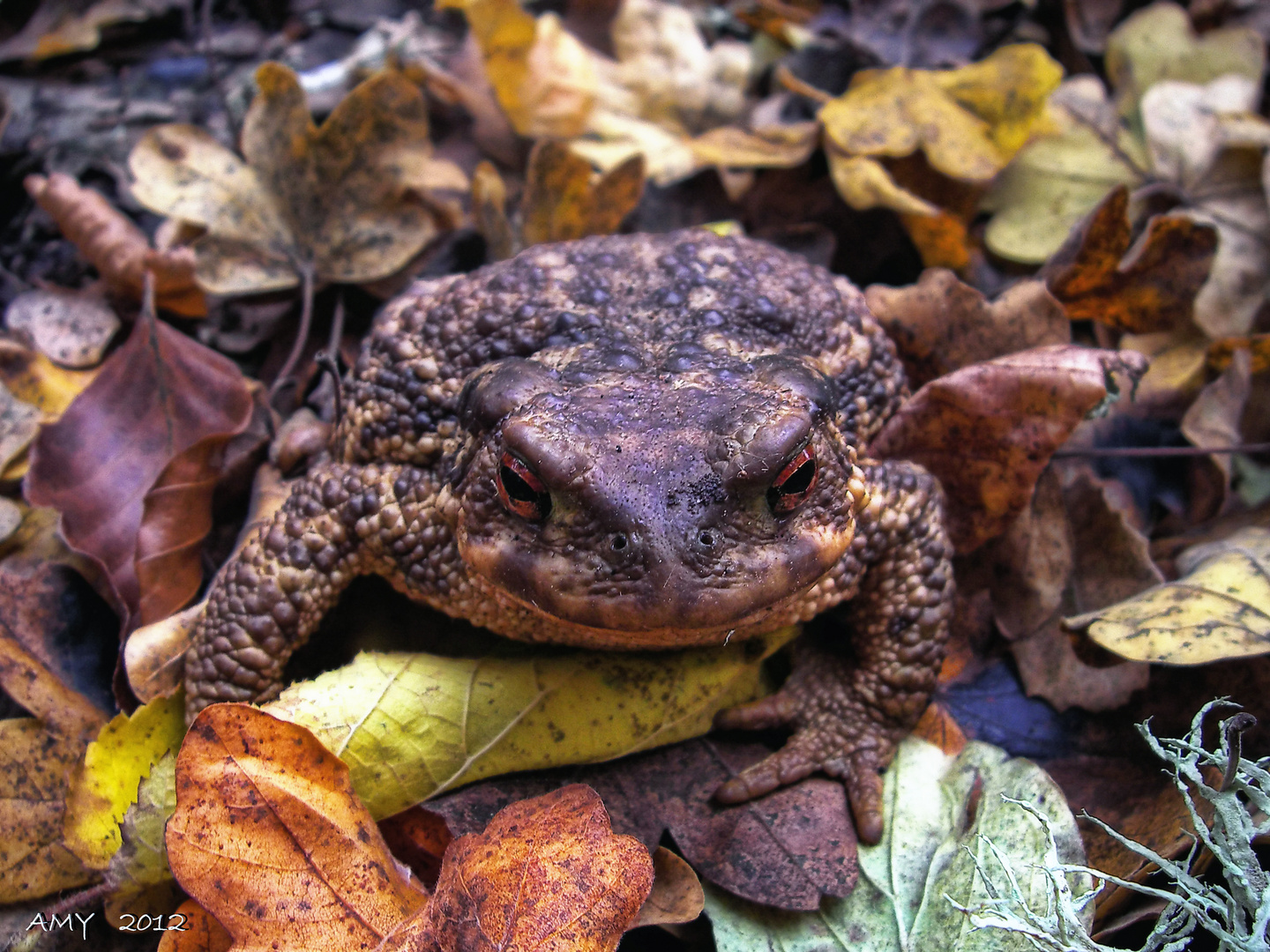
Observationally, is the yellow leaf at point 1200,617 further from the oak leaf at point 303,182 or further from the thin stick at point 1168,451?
the oak leaf at point 303,182

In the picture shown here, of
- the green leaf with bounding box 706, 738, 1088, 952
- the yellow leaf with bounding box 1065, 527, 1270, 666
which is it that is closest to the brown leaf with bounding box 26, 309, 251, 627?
the green leaf with bounding box 706, 738, 1088, 952

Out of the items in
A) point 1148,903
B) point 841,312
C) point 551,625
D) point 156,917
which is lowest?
point 156,917

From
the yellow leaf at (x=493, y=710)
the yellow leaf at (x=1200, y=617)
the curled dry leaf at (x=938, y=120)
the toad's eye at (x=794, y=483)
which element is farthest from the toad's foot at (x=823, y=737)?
the curled dry leaf at (x=938, y=120)

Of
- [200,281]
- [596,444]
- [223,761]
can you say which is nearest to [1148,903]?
[596,444]

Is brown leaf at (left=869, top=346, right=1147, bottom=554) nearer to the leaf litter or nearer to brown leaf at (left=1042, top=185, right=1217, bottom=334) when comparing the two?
the leaf litter

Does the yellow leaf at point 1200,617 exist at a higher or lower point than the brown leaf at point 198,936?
higher

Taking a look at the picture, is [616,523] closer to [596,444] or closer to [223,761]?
[596,444]
